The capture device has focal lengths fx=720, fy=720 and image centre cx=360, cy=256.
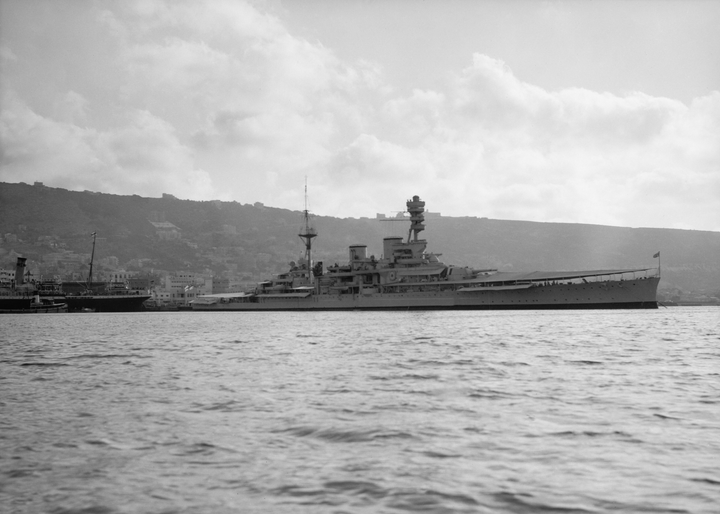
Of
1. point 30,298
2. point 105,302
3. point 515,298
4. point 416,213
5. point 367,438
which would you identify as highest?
point 416,213

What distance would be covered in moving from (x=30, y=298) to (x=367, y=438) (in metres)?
117

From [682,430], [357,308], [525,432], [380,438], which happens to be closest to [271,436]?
[380,438]

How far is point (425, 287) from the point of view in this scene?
84.2m

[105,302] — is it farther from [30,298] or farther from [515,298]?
[515,298]

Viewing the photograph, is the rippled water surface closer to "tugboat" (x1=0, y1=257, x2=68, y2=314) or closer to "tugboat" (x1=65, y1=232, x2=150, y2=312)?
"tugboat" (x1=0, y1=257, x2=68, y2=314)

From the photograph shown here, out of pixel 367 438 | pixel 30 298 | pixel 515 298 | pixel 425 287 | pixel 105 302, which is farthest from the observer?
pixel 105 302

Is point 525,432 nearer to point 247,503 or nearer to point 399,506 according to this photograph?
point 399,506

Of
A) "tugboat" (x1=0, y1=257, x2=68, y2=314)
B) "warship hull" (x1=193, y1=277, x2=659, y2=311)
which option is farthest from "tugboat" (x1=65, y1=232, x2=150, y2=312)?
"warship hull" (x1=193, y1=277, x2=659, y2=311)

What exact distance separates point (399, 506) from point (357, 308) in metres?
82.1

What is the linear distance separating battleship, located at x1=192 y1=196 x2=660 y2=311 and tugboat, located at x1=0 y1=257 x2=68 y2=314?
111ft

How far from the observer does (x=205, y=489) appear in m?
7.91

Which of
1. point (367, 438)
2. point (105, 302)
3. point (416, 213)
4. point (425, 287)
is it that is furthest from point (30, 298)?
point (367, 438)

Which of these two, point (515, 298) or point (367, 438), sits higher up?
point (515, 298)

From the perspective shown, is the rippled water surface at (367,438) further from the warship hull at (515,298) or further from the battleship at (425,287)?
the battleship at (425,287)
